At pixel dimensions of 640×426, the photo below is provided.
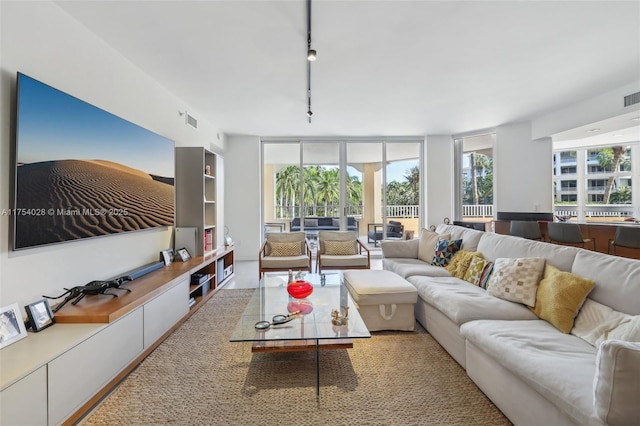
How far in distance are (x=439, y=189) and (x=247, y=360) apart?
5.66 m

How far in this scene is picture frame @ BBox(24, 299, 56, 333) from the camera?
65.7 inches

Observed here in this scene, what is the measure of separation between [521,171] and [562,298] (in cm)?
461

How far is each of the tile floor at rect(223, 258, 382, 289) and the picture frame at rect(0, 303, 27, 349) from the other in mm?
2659

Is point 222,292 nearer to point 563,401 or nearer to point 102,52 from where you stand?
point 102,52

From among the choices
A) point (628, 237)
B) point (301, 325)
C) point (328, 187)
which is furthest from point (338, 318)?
point (328, 187)

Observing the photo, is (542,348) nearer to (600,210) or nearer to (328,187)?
(328,187)

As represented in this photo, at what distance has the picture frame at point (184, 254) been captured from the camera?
3566mm

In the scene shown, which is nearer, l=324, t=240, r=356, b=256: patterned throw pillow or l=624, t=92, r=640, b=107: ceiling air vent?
l=624, t=92, r=640, b=107: ceiling air vent

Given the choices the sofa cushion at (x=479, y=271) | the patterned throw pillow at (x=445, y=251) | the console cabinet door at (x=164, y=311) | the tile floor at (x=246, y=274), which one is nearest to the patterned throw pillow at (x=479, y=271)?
the sofa cushion at (x=479, y=271)

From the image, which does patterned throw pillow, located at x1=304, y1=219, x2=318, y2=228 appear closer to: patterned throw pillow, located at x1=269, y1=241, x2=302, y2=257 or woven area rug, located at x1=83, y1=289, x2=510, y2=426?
patterned throw pillow, located at x1=269, y1=241, x2=302, y2=257

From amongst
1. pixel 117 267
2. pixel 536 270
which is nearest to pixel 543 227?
pixel 536 270

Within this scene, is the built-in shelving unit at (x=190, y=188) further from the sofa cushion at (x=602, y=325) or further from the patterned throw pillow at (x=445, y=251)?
the sofa cushion at (x=602, y=325)

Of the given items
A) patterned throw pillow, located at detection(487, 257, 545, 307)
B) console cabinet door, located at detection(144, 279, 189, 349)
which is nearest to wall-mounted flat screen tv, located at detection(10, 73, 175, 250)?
console cabinet door, located at detection(144, 279, 189, 349)

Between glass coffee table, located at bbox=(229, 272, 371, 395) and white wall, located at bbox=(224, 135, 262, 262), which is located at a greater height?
white wall, located at bbox=(224, 135, 262, 262)
